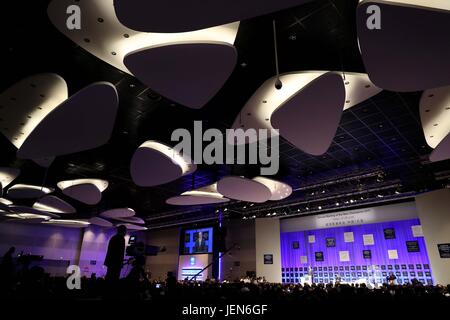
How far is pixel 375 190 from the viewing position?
15070 mm

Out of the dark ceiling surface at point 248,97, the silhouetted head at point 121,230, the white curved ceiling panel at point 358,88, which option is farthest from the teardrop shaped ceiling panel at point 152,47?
the white curved ceiling panel at point 358,88

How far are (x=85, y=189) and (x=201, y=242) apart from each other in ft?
46.1

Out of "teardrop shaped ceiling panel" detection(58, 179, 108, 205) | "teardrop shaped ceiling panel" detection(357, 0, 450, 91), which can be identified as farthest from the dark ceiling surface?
"teardrop shaped ceiling panel" detection(357, 0, 450, 91)

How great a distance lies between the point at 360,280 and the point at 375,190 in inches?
233

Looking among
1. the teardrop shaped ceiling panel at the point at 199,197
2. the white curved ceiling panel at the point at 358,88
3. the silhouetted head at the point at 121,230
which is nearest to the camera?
the silhouetted head at the point at 121,230

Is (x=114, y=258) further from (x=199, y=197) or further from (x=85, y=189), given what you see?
(x=85, y=189)

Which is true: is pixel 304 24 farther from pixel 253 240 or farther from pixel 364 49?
pixel 253 240

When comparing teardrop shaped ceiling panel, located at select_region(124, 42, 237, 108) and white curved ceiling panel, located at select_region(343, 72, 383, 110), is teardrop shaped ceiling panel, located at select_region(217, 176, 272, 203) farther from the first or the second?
teardrop shaped ceiling panel, located at select_region(124, 42, 237, 108)

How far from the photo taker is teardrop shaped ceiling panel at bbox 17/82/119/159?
625 cm

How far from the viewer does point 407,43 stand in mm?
4637

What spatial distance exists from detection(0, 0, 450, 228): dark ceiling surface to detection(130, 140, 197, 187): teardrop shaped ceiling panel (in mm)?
580

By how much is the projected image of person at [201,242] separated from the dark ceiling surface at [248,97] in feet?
28.8

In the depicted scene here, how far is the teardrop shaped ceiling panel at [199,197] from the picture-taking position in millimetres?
14479

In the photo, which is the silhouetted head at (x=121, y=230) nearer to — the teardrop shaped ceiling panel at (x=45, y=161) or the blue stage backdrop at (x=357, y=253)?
the teardrop shaped ceiling panel at (x=45, y=161)
